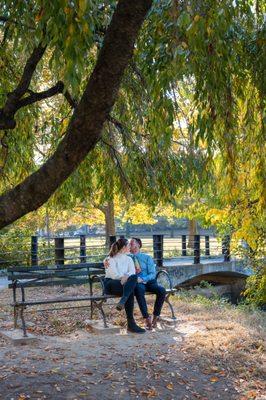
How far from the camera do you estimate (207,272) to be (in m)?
21.5

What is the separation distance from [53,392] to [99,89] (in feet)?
9.75

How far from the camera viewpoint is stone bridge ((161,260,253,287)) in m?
19.8

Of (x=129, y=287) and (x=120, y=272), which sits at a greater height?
(x=120, y=272)

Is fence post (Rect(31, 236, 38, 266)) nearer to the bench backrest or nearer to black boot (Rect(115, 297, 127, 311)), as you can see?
the bench backrest

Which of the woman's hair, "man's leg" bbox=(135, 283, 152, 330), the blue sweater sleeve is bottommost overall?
"man's leg" bbox=(135, 283, 152, 330)

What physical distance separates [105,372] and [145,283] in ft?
9.98

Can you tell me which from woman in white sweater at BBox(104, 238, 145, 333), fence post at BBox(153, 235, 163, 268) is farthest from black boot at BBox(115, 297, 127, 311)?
fence post at BBox(153, 235, 163, 268)

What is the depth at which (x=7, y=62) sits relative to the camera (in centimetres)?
748

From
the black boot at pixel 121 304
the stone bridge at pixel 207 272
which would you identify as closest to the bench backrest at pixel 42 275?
the black boot at pixel 121 304

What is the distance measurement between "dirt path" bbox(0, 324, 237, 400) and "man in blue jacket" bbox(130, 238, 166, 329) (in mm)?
1003

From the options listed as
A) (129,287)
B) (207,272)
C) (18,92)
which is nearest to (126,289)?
(129,287)

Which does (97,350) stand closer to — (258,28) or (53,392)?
(53,392)

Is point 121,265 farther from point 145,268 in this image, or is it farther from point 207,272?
point 207,272

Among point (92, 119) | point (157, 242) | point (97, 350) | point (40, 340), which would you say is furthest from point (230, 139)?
point (157, 242)
